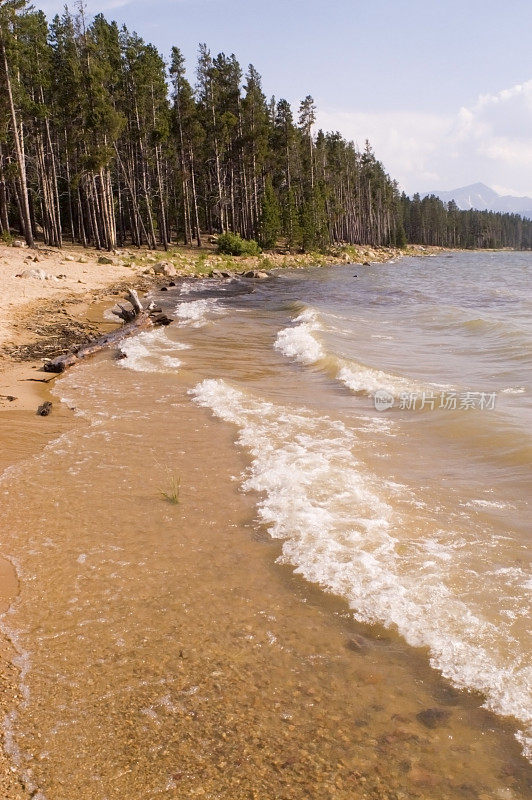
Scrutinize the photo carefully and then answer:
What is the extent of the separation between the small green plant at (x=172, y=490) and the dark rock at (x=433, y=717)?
2981mm

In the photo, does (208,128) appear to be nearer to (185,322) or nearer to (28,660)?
(185,322)

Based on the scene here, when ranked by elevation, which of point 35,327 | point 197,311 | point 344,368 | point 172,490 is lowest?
point 172,490

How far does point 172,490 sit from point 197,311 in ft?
49.3

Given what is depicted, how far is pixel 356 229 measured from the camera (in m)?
91.2

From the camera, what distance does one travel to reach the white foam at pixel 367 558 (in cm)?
313

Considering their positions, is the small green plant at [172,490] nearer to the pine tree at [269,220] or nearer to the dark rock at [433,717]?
the dark rock at [433,717]

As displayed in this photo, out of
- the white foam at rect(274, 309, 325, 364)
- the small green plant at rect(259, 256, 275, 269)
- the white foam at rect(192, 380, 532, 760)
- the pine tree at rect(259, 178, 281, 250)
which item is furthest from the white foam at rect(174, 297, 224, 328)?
the pine tree at rect(259, 178, 281, 250)

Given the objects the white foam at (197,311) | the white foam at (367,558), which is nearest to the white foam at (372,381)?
the white foam at (367,558)

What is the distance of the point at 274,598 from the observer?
3766mm

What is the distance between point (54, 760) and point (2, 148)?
43.0m

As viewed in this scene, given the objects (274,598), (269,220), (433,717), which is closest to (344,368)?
(274,598)

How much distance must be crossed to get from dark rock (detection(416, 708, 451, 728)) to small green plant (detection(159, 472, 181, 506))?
2.98 metres

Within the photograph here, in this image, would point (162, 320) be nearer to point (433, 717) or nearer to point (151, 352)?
point (151, 352)

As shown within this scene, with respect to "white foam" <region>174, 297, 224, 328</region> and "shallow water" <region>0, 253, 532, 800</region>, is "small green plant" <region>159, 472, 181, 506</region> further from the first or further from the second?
"white foam" <region>174, 297, 224, 328</region>
